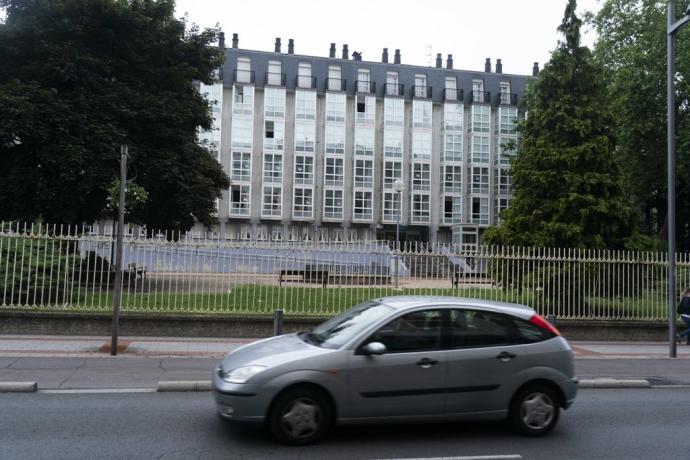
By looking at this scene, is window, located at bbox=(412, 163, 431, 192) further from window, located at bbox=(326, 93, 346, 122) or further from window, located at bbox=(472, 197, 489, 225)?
window, located at bbox=(326, 93, 346, 122)

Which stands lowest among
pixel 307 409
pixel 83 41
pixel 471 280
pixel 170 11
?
pixel 307 409

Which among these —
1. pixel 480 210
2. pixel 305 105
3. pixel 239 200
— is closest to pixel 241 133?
pixel 239 200

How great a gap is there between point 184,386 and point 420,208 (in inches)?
1875

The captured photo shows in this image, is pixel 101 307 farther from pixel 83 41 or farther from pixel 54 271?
pixel 83 41

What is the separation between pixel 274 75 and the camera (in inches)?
2119

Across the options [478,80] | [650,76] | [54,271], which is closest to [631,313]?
[54,271]

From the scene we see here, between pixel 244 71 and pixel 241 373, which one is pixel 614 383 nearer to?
pixel 241 373

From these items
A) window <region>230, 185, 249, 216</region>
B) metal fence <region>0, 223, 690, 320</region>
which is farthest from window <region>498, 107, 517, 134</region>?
metal fence <region>0, 223, 690, 320</region>

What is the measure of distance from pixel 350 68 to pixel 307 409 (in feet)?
174

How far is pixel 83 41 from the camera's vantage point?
21.0m

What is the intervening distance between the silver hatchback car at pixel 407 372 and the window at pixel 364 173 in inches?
1877

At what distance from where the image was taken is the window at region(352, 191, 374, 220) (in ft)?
177

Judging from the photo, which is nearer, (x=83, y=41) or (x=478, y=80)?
(x=83, y=41)

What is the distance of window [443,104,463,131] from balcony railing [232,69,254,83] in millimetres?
18225
